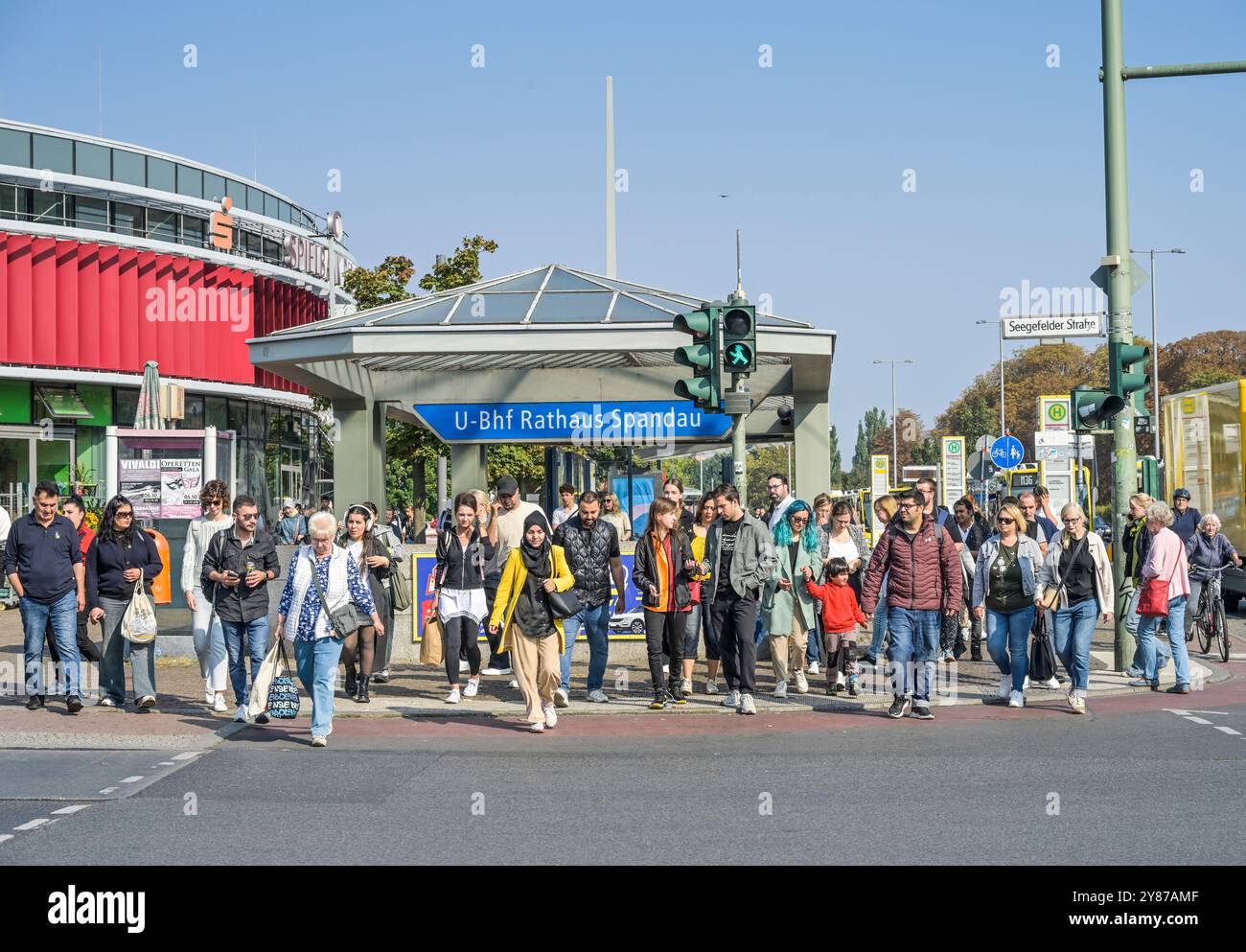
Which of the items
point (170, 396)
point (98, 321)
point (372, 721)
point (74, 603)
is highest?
point (98, 321)

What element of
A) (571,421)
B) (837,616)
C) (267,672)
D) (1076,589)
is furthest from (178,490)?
(1076,589)

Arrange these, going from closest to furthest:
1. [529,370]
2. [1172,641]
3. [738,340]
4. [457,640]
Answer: [457,640], [738,340], [1172,641], [529,370]

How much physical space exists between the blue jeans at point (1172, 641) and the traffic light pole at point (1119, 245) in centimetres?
78

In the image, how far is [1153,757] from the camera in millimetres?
8891

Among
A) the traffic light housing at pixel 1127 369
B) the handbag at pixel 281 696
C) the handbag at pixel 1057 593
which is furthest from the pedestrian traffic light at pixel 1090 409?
the handbag at pixel 281 696

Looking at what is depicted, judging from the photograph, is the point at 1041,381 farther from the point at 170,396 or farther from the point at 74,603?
the point at 74,603

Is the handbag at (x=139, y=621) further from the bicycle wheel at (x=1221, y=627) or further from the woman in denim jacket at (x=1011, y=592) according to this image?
the bicycle wheel at (x=1221, y=627)

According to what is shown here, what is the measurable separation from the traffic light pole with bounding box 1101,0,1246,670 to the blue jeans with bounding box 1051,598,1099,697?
2146mm

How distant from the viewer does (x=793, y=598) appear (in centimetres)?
1206

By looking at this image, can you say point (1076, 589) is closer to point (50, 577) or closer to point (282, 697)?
point (282, 697)

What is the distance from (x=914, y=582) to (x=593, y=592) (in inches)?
106

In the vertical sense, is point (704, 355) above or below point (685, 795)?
above
